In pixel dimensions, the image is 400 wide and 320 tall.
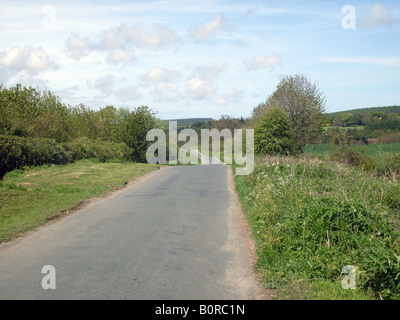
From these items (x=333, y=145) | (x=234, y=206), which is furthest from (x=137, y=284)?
(x=333, y=145)

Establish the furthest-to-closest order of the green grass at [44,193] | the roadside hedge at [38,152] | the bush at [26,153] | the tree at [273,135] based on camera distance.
→ the tree at [273,135] < the roadside hedge at [38,152] < the bush at [26,153] < the green grass at [44,193]

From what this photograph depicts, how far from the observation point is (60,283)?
18.4 ft

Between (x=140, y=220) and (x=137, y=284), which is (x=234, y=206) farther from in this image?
(x=137, y=284)

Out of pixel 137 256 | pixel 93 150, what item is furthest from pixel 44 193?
pixel 93 150

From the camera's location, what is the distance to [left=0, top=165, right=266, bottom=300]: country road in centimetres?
540

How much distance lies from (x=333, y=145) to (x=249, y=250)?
23328 mm

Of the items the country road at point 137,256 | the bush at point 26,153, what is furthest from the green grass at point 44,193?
the bush at point 26,153

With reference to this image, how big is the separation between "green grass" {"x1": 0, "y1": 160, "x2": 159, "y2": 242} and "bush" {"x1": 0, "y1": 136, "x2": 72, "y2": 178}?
0.77 meters

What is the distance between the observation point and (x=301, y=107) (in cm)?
3675

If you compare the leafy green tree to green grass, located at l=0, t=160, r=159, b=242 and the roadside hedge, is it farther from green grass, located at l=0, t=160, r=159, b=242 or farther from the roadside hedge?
green grass, located at l=0, t=160, r=159, b=242

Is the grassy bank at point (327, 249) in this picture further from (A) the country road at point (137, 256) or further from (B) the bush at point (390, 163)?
(B) the bush at point (390, 163)

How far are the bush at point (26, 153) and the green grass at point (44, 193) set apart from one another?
769 millimetres

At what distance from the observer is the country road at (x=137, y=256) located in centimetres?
540

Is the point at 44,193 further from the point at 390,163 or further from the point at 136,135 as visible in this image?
the point at 136,135
